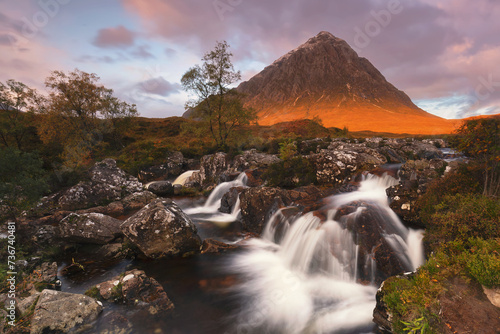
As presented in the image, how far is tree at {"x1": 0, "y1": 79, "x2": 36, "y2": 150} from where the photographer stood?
80.3 feet

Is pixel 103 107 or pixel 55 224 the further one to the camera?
pixel 103 107

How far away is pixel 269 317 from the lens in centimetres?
748

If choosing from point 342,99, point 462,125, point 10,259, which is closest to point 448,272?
point 462,125

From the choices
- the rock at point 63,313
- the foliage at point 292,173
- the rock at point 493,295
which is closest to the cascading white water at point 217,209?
the foliage at point 292,173

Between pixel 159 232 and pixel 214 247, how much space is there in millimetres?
3055

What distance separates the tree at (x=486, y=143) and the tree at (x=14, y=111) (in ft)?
130

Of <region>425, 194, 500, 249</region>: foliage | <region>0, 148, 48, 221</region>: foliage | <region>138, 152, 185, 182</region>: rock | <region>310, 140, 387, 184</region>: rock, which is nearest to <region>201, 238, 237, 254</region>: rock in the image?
<region>0, 148, 48, 221</region>: foliage

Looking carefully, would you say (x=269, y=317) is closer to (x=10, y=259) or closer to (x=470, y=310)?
(x=470, y=310)

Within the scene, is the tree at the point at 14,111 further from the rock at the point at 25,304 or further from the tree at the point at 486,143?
the tree at the point at 486,143

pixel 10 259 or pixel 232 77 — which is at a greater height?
pixel 232 77

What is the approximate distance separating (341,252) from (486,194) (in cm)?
580

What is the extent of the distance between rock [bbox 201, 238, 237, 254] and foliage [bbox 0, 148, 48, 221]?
9038 millimetres

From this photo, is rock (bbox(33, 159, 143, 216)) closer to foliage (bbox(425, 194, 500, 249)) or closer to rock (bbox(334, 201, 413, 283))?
rock (bbox(334, 201, 413, 283))

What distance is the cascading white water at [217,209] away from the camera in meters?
16.3
